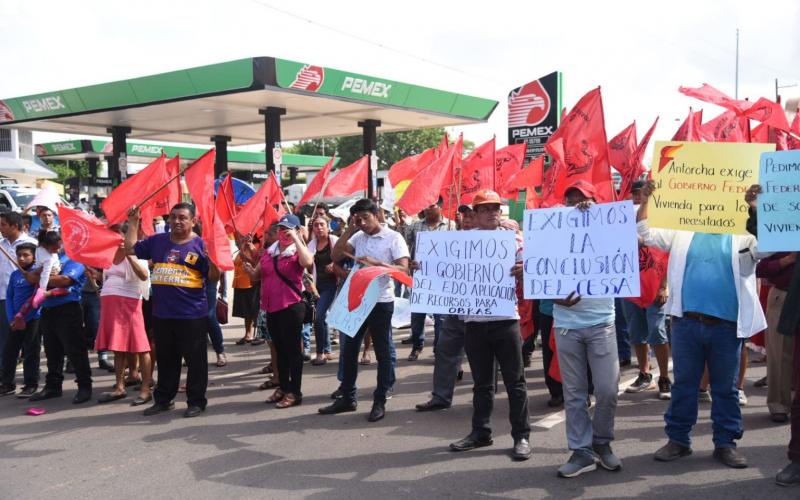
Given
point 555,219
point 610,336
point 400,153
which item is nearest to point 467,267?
point 555,219

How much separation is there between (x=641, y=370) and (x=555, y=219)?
3094 mm

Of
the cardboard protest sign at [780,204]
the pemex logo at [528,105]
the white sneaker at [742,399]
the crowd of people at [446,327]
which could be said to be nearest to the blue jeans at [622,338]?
the crowd of people at [446,327]

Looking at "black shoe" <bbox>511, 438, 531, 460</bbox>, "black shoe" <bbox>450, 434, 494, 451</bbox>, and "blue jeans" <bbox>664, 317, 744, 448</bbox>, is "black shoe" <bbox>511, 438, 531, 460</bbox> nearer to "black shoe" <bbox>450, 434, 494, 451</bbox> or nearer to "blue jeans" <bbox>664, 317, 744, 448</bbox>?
Answer: "black shoe" <bbox>450, 434, 494, 451</bbox>

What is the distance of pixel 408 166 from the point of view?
423 inches

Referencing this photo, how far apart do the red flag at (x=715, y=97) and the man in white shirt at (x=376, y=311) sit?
2630mm

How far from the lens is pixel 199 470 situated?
5.24 meters

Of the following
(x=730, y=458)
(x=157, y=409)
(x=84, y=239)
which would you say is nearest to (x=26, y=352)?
(x=84, y=239)

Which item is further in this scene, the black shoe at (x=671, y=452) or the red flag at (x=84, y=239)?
the red flag at (x=84, y=239)

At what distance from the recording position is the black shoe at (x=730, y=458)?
4.89 meters

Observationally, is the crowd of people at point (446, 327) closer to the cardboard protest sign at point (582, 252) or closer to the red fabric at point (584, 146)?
the cardboard protest sign at point (582, 252)

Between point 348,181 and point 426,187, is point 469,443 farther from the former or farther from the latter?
point 348,181

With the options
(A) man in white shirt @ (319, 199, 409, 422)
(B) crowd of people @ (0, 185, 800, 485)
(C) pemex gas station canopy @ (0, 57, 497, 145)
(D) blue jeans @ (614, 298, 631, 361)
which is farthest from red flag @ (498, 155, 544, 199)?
(C) pemex gas station canopy @ (0, 57, 497, 145)

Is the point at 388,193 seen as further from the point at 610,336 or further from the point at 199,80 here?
the point at 199,80

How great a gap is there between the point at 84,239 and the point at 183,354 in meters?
1.42
